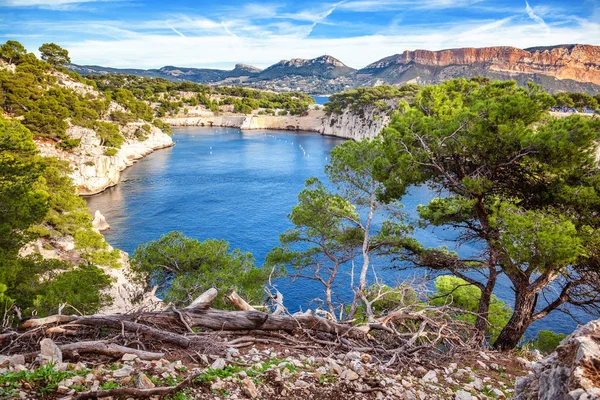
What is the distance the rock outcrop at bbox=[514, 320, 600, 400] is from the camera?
278 centimetres

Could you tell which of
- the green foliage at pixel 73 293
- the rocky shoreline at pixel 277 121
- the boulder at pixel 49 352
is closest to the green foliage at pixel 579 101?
the rocky shoreline at pixel 277 121

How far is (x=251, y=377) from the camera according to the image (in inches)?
175

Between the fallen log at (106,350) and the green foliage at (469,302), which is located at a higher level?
the fallen log at (106,350)

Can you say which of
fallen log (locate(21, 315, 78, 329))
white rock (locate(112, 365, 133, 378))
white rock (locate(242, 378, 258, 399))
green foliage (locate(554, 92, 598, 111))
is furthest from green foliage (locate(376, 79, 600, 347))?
green foliage (locate(554, 92, 598, 111))

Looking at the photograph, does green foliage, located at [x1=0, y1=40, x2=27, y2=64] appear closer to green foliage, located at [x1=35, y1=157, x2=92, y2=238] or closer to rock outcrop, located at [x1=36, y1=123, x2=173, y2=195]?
rock outcrop, located at [x1=36, y1=123, x2=173, y2=195]

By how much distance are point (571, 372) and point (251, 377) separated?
3161mm

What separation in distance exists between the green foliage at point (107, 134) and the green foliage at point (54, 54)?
85.3 feet

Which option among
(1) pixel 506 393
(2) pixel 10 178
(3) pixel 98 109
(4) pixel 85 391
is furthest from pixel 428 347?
(3) pixel 98 109

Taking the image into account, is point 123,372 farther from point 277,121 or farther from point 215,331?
point 277,121

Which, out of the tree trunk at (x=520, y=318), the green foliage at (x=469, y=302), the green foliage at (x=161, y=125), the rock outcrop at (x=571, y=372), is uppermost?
the green foliage at (x=161, y=125)

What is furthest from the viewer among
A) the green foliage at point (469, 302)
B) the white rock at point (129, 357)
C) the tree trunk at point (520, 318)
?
the green foliage at point (469, 302)

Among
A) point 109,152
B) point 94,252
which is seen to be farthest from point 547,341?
point 109,152

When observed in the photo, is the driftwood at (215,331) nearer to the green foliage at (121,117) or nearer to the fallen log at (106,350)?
the fallen log at (106,350)

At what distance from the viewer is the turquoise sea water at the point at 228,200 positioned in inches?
1079
